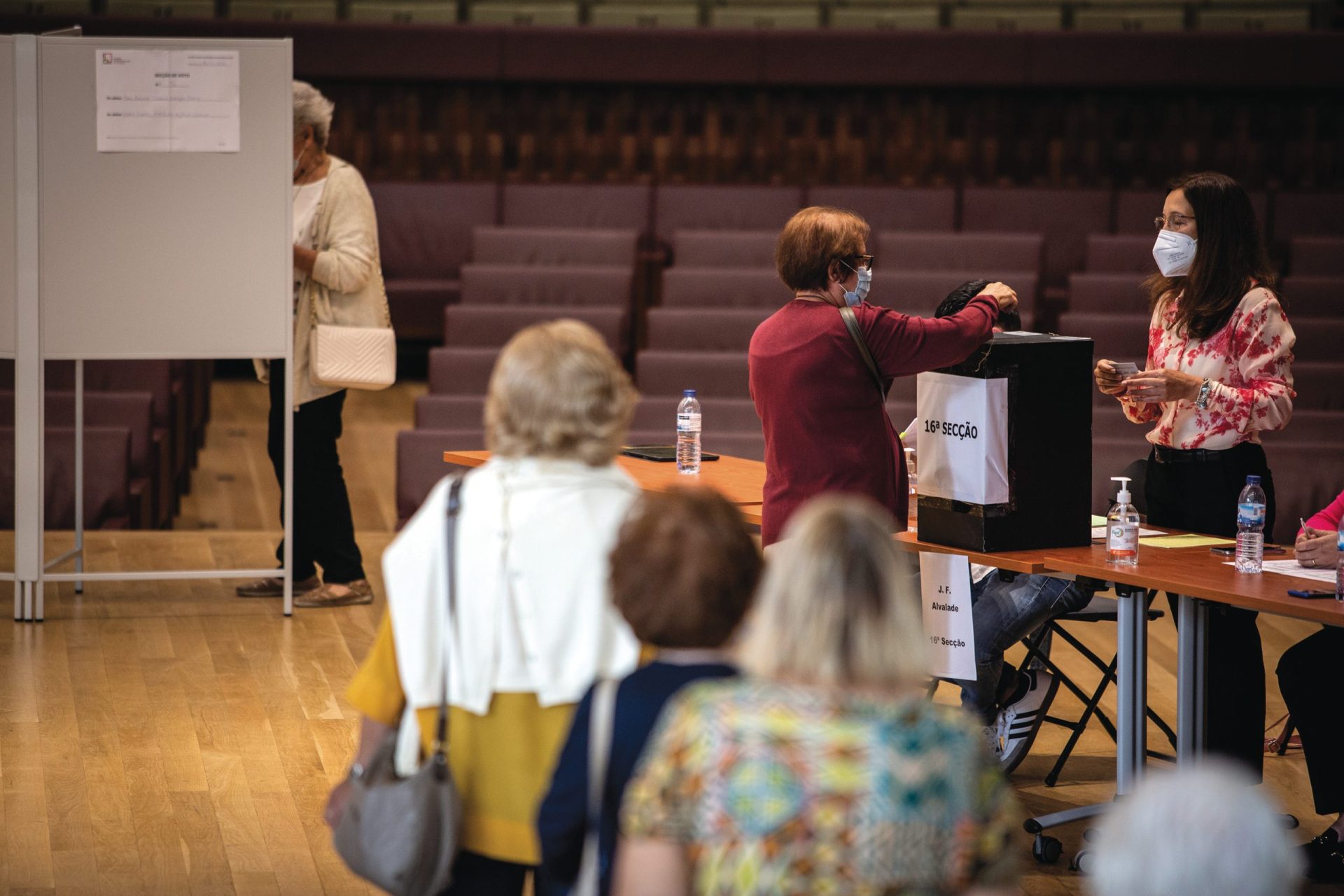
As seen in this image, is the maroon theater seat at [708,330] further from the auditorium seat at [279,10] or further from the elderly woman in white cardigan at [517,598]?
the elderly woman in white cardigan at [517,598]

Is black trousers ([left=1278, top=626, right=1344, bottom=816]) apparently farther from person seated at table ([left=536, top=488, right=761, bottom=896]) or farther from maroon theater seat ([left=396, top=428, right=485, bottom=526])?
maroon theater seat ([left=396, top=428, right=485, bottom=526])

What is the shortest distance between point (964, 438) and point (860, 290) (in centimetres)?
36

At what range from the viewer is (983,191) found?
8141 mm

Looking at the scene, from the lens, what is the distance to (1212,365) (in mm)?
3402

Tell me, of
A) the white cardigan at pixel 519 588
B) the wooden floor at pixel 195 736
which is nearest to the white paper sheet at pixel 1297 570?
the wooden floor at pixel 195 736

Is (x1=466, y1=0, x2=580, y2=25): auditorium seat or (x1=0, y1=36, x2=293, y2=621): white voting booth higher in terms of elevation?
(x1=466, y1=0, x2=580, y2=25): auditorium seat

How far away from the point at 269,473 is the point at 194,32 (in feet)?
9.25

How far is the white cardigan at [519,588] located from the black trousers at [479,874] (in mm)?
193

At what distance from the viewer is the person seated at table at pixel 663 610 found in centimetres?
165

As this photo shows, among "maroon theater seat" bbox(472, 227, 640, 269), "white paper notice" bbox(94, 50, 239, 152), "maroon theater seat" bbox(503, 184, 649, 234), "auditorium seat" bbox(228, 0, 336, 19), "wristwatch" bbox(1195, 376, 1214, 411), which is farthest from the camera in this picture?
"auditorium seat" bbox(228, 0, 336, 19)

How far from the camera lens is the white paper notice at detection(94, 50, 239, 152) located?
4.52 metres

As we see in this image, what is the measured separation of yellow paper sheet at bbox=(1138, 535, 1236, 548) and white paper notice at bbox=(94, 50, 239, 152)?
2819 mm

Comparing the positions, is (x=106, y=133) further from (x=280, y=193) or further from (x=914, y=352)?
(x=914, y=352)

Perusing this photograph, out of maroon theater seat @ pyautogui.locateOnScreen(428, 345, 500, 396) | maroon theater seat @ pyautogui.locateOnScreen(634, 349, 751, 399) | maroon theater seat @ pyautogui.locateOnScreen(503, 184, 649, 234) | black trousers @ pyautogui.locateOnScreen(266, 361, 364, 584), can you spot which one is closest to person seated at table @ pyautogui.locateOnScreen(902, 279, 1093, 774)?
black trousers @ pyautogui.locateOnScreen(266, 361, 364, 584)
